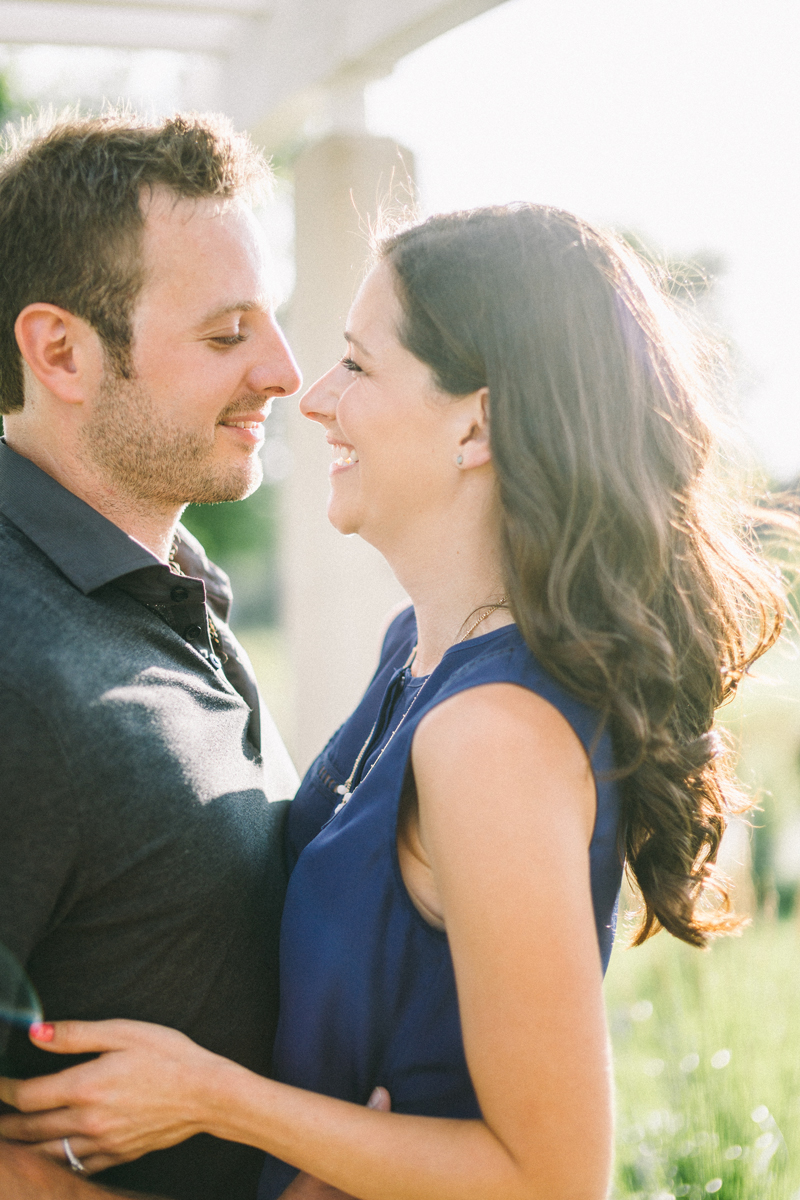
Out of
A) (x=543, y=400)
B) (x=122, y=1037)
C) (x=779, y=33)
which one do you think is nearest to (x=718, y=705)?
(x=543, y=400)

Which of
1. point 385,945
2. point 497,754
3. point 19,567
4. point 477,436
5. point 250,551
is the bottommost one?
point 250,551

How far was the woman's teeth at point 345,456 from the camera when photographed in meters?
1.94

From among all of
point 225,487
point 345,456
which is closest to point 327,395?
point 345,456

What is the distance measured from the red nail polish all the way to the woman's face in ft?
3.23

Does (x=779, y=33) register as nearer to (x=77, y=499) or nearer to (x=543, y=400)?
(x=543, y=400)

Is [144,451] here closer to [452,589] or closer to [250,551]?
[452,589]

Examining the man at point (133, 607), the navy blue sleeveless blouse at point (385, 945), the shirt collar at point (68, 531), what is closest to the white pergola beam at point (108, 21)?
the man at point (133, 607)

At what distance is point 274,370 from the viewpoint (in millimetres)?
→ 2209

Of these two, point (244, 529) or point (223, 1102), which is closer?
point (223, 1102)

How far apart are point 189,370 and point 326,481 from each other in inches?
93.8

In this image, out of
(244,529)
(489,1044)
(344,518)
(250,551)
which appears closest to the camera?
(489,1044)

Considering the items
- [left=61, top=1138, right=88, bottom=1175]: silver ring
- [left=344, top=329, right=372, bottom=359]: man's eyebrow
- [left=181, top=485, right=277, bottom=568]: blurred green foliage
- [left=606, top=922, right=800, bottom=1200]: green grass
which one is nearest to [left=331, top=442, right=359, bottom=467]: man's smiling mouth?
[left=344, top=329, right=372, bottom=359]: man's eyebrow

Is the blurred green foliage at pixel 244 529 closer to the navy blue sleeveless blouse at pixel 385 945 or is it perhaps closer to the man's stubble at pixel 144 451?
the man's stubble at pixel 144 451

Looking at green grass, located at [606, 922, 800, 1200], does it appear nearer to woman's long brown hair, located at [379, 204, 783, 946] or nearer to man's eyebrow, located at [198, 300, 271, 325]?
woman's long brown hair, located at [379, 204, 783, 946]
